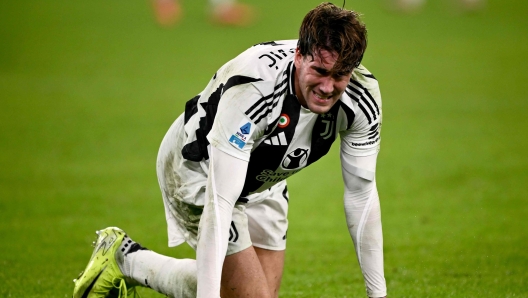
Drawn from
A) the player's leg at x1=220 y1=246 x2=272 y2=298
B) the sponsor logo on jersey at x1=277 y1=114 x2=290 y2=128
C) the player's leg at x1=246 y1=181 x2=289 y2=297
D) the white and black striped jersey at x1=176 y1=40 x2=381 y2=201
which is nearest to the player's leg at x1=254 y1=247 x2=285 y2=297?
the player's leg at x1=246 y1=181 x2=289 y2=297

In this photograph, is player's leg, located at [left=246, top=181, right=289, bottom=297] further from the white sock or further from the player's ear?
the player's ear

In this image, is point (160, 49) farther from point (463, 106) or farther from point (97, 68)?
point (463, 106)

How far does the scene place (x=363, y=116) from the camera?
4664mm

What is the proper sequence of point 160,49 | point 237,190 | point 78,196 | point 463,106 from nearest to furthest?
point 237,190, point 78,196, point 463,106, point 160,49

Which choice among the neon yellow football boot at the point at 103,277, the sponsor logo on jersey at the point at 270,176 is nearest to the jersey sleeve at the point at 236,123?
the sponsor logo on jersey at the point at 270,176

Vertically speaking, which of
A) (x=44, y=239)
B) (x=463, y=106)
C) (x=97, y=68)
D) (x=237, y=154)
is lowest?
(x=44, y=239)

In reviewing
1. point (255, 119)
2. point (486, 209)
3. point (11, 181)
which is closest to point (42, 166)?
point (11, 181)

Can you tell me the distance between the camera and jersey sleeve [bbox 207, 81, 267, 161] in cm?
425

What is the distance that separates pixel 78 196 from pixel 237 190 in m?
7.97

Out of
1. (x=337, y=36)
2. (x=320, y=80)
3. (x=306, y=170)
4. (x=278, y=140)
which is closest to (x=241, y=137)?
(x=278, y=140)

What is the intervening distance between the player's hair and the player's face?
32 millimetres

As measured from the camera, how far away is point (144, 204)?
11500 millimetres

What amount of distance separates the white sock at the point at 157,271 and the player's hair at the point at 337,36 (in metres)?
1.97

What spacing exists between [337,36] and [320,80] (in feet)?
0.81
